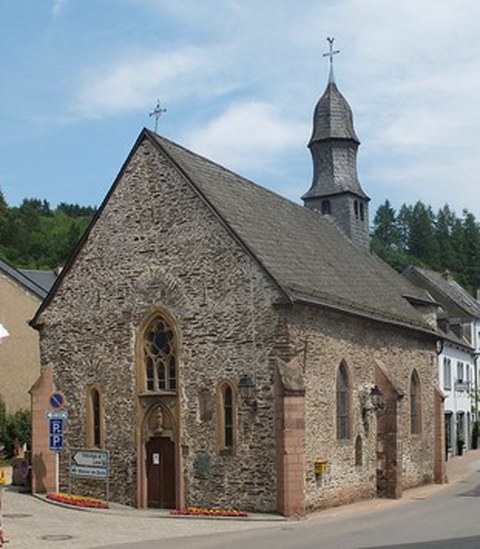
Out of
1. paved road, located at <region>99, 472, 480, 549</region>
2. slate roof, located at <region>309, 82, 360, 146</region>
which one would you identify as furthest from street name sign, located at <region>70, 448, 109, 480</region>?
slate roof, located at <region>309, 82, 360, 146</region>

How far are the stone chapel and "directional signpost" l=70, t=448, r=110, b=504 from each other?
2.21 feet

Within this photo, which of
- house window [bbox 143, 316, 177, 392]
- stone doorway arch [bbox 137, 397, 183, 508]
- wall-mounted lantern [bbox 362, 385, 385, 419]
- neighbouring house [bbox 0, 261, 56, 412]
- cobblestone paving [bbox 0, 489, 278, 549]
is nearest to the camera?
cobblestone paving [bbox 0, 489, 278, 549]

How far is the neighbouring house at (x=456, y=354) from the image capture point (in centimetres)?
4981

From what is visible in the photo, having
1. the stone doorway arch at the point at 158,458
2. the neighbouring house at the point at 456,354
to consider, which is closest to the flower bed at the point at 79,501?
the stone doorway arch at the point at 158,458

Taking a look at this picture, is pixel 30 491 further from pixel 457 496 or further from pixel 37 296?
pixel 37 296

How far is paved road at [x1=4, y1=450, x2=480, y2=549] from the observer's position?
54.2ft

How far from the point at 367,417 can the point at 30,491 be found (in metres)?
10.3

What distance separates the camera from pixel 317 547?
15.8 metres

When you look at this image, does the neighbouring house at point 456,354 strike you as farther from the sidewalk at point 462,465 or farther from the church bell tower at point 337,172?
the church bell tower at point 337,172

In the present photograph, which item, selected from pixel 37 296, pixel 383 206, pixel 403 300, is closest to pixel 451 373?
pixel 403 300

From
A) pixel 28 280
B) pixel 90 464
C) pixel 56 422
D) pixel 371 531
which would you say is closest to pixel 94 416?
pixel 90 464

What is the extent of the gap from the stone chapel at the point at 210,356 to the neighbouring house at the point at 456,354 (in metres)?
16.6

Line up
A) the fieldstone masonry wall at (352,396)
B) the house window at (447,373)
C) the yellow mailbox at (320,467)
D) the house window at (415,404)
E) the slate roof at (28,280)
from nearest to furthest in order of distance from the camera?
the yellow mailbox at (320,467)
the fieldstone masonry wall at (352,396)
the house window at (415,404)
the slate roof at (28,280)
the house window at (447,373)

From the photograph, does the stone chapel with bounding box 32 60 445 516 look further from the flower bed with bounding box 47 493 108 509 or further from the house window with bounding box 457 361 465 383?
the house window with bounding box 457 361 465 383
